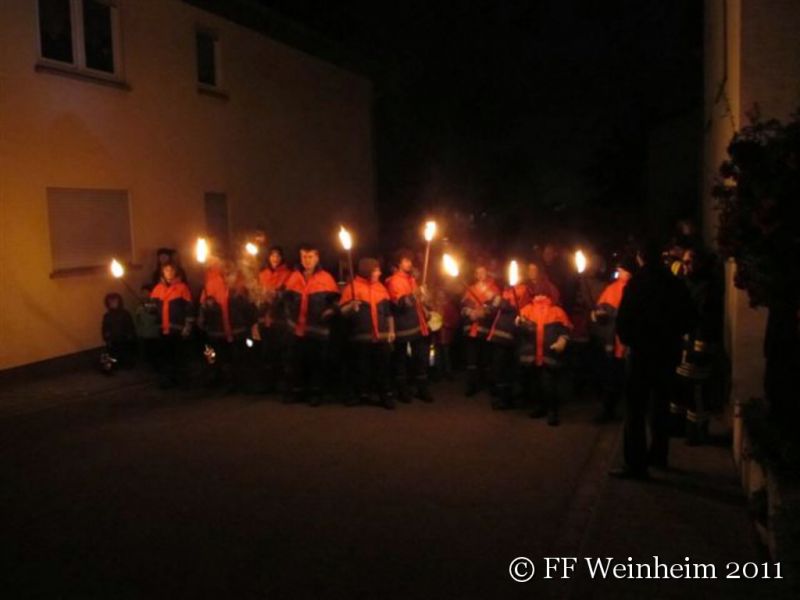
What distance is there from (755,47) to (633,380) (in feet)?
10.2

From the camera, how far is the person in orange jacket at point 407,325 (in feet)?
34.0

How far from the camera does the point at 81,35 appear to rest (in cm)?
1341

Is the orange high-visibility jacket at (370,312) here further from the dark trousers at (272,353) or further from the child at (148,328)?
the child at (148,328)

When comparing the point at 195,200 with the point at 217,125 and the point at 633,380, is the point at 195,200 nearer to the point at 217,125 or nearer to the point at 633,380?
the point at 217,125

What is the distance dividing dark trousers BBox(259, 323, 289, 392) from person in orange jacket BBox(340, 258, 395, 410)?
1.15 meters

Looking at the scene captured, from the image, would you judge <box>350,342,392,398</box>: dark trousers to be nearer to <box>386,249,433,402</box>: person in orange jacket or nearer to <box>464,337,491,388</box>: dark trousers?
<box>386,249,433,402</box>: person in orange jacket

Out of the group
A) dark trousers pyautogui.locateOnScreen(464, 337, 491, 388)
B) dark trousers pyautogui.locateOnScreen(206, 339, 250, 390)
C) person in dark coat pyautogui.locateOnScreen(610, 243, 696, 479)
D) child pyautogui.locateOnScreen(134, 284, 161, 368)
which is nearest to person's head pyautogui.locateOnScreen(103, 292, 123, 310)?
child pyautogui.locateOnScreen(134, 284, 161, 368)

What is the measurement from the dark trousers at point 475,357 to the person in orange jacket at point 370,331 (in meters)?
1.15

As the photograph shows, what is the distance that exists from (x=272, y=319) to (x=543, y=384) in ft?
11.8

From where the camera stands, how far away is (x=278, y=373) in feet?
39.4

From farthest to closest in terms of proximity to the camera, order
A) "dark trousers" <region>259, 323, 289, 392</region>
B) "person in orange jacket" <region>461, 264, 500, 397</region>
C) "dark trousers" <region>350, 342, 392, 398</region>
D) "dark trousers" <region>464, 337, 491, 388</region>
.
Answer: "dark trousers" <region>259, 323, 289, 392</region>
"dark trousers" <region>464, 337, 491, 388</region>
"person in orange jacket" <region>461, 264, 500, 397</region>
"dark trousers" <region>350, 342, 392, 398</region>

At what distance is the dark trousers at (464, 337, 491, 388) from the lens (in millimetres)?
10984

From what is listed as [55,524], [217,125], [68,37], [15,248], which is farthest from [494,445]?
[217,125]

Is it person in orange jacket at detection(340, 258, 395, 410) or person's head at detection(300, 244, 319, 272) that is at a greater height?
person's head at detection(300, 244, 319, 272)
